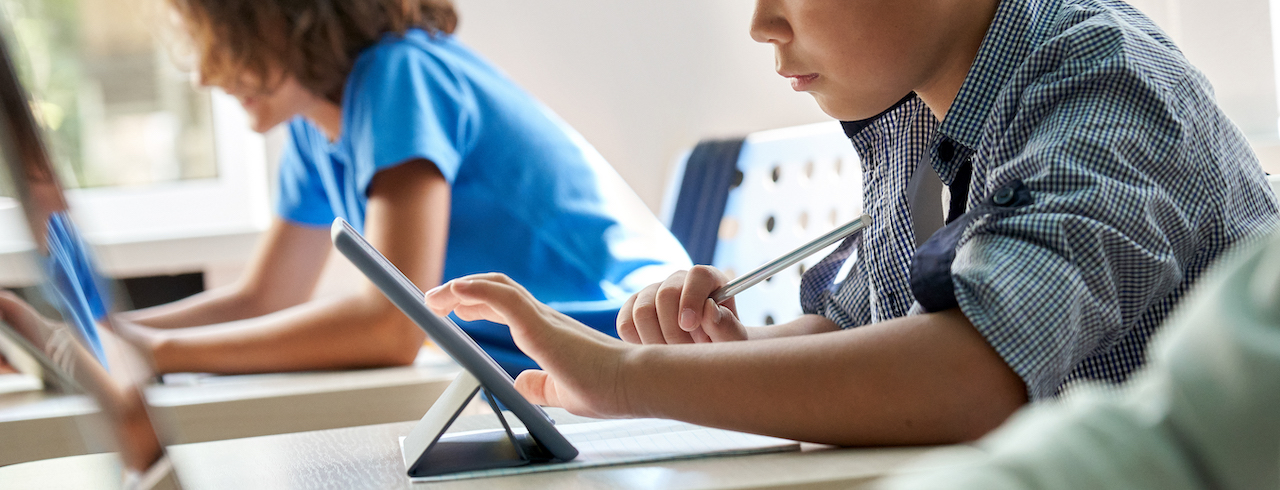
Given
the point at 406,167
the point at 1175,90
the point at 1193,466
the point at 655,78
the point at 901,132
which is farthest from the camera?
the point at 655,78

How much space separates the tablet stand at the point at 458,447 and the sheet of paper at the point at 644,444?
1 cm

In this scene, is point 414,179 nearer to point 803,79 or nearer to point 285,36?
point 285,36

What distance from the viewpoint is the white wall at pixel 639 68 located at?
1.97 meters

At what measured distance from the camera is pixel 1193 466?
0.21 m

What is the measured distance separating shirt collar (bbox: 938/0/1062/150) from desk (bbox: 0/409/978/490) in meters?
0.24

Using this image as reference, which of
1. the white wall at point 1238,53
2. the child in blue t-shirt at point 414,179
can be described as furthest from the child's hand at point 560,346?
the white wall at point 1238,53

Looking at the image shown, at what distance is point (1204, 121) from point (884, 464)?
30cm

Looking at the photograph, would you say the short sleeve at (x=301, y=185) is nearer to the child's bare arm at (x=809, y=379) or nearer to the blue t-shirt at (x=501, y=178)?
the blue t-shirt at (x=501, y=178)

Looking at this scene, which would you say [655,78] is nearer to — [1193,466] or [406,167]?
[406,167]

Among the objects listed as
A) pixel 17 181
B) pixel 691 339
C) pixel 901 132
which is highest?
pixel 17 181

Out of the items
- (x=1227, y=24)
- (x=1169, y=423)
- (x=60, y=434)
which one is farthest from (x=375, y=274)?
(x=1227, y=24)

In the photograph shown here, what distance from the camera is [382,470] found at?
1.87ft

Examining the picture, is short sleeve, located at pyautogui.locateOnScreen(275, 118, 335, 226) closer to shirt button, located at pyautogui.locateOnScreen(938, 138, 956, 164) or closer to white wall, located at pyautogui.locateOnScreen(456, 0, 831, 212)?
white wall, located at pyautogui.locateOnScreen(456, 0, 831, 212)

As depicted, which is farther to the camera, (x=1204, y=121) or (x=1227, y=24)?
(x=1227, y=24)
